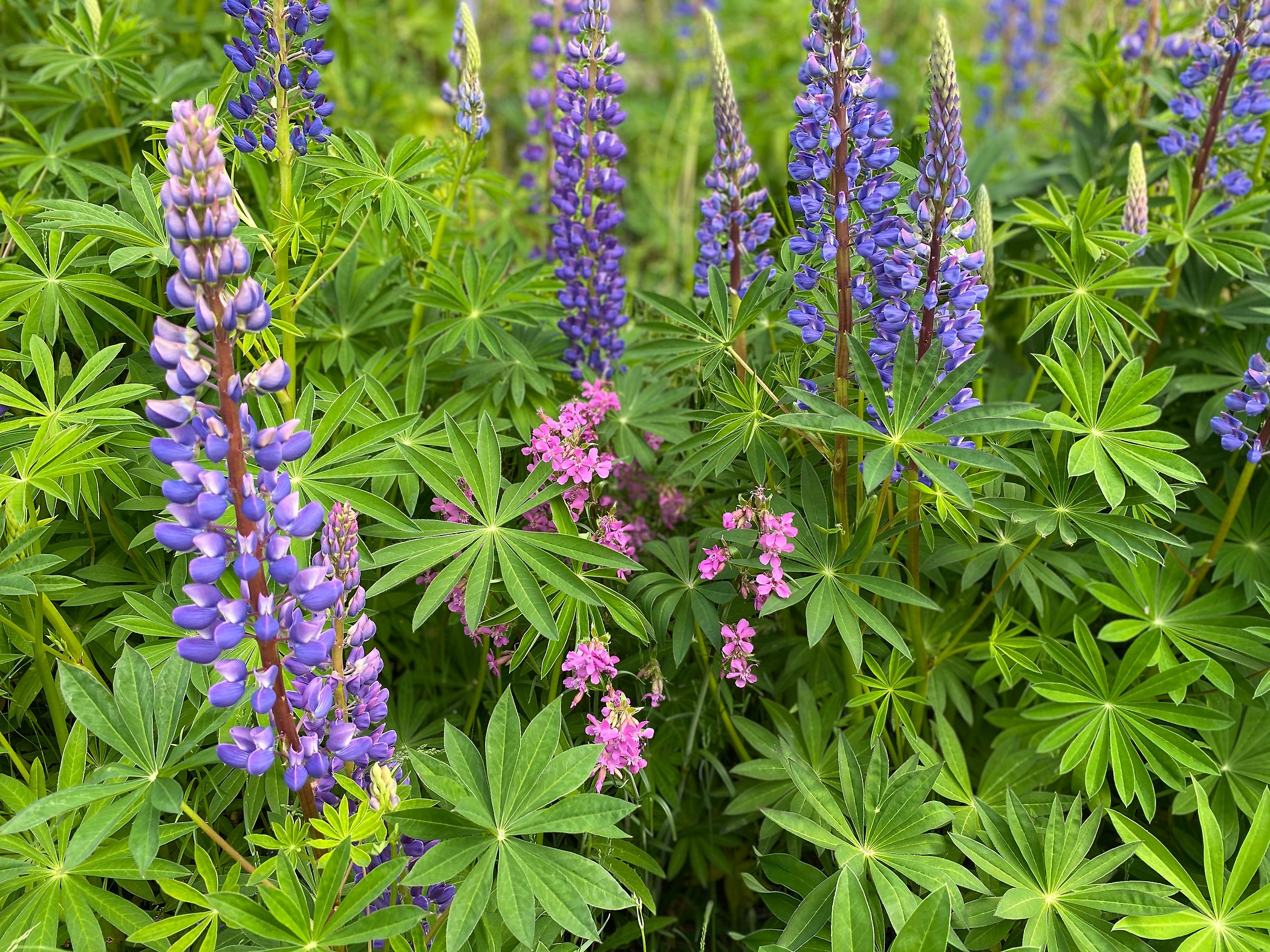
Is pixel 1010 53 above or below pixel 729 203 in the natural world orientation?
above

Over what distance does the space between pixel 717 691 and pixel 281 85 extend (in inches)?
73.8

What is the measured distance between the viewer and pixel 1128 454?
7.87 ft

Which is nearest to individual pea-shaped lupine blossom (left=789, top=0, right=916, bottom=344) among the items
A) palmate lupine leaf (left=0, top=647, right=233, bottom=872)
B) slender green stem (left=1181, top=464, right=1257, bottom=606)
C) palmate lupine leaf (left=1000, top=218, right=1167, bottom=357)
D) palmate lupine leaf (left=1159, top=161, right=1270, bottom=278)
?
palmate lupine leaf (left=1000, top=218, right=1167, bottom=357)

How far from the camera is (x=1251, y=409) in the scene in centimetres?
252

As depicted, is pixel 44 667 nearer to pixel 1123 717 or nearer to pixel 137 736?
pixel 137 736

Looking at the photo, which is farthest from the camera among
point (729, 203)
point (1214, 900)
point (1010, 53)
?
point (1010, 53)

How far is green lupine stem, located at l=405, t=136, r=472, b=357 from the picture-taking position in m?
3.02

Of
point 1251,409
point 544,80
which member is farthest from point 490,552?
point 544,80

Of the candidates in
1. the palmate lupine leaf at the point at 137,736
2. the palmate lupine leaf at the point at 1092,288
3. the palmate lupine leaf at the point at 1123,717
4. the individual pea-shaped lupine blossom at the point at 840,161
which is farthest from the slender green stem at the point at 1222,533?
the palmate lupine leaf at the point at 137,736

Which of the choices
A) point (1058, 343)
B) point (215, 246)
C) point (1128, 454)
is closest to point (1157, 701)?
point (1128, 454)

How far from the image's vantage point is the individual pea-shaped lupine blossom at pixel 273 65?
254cm

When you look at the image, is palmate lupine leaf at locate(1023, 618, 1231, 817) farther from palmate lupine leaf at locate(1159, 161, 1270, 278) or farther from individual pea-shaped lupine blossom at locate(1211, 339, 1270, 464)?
palmate lupine leaf at locate(1159, 161, 1270, 278)

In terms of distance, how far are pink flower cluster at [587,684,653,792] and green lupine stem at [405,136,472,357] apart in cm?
128

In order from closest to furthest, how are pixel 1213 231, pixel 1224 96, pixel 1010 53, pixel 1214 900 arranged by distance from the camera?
pixel 1214 900, pixel 1224 96, pixel 1213 231, pixel 1010 53
